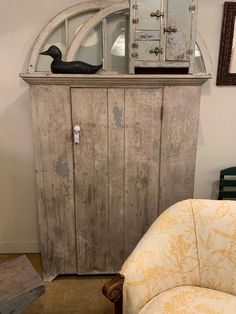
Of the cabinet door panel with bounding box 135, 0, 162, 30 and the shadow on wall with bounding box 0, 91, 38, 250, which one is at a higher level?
the cabinet door panel with bounding box 135, 0, 162, 30

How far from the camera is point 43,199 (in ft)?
6.07

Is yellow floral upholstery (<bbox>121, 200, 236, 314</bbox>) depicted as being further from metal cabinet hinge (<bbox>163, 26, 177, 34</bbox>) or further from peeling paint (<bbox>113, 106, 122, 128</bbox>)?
metal cabinet hinge (<bbox>163, 26, 177, 34</bbox>)

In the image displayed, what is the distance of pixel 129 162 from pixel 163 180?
25cm

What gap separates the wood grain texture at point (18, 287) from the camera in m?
1.25

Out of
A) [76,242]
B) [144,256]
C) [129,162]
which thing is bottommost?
[76,242]

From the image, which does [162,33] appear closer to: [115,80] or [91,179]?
[115,80]

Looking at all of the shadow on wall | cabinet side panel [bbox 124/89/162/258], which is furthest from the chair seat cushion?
the shadow on wall

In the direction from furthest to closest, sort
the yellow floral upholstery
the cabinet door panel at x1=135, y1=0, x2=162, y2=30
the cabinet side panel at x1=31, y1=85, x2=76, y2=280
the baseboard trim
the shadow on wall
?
the baseboard trim, the shadow on wall, the cabinet side panel at x1=31, y1=85, x2=76, y2=280, the cabinet door panel at x1=135, y1=0, x2=162, y2=30, the yellow floral upholstery

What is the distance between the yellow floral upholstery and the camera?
1.33 metres

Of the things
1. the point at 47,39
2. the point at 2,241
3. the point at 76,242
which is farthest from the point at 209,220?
the point at 2,241

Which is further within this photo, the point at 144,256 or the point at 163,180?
the point at 163,180

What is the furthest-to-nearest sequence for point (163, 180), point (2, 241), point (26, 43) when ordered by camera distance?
point (2, 241)
point (26, 43)
point (163, 180)

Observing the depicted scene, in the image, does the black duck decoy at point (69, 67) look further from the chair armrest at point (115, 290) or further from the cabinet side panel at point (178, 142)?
the chair armrest at point (115, 290)

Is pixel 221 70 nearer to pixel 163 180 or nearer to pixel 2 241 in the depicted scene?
pixel 163 180
